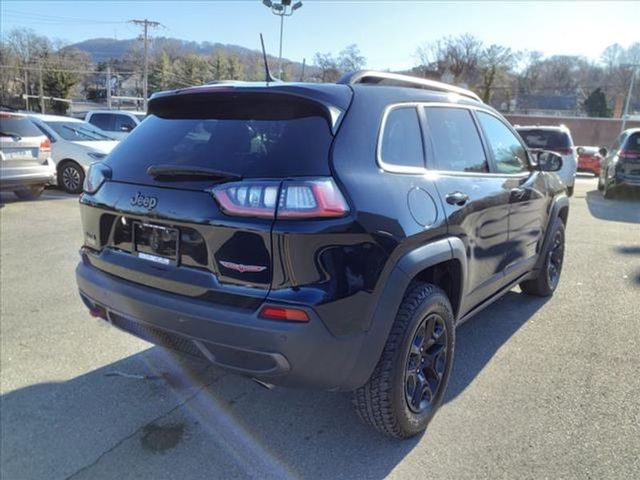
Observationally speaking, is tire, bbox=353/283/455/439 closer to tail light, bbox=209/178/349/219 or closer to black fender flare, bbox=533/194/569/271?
tail light, bbox=209/178/349/219

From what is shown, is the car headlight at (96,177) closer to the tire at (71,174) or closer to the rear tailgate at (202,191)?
the rear tailgate at (202,191)

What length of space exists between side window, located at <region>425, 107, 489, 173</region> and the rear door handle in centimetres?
17

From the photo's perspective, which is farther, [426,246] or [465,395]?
[465,395]

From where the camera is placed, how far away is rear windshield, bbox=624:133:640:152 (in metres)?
11.7

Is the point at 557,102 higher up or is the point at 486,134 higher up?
the point at 557,102

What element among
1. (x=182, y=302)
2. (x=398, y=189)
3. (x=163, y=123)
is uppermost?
(x=163, y=123)

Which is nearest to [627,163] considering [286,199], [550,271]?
[550,271]

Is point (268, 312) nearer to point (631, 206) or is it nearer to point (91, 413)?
point (91, 413)

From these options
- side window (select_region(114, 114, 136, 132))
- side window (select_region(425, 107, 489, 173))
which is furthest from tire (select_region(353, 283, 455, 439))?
side window (select_region(114, 114, 136, 132))

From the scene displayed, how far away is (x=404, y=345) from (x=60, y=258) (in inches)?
189

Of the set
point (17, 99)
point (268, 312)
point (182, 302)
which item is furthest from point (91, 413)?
point (17, 99)

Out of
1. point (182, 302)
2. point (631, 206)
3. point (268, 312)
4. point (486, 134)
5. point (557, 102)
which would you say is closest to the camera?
point (268, 312)

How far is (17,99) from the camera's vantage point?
63.0 metres

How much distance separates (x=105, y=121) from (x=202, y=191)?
14.9 meters
